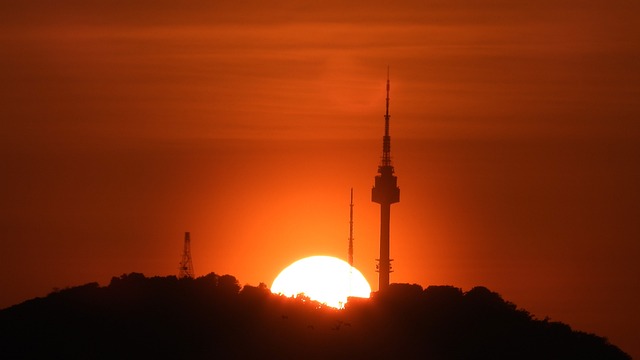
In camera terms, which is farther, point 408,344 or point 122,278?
point 122,278

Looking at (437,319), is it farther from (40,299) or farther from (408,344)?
(40,299)

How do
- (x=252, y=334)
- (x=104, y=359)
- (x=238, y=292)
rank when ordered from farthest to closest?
1. (x=238, y=292)
2. (x=252, y=334)
3. (x=104, y=359)

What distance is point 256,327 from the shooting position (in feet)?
411

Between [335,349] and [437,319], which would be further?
[437,319]

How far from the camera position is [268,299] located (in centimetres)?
13088

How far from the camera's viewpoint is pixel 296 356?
397 ft

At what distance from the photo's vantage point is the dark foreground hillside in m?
120

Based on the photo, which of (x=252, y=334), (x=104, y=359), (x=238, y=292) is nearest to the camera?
(x=104, y=359)

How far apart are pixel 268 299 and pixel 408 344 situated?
12.1 meters

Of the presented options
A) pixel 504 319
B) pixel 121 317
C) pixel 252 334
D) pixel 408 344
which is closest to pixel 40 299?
pixel 121 317

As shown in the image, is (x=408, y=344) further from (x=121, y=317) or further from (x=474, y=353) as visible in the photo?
(x=121, y=317)

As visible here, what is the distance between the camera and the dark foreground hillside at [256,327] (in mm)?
119938

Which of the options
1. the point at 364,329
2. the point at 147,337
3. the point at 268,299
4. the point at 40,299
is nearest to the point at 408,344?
the point at 364,329

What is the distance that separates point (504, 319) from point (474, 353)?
1071 centimetres
